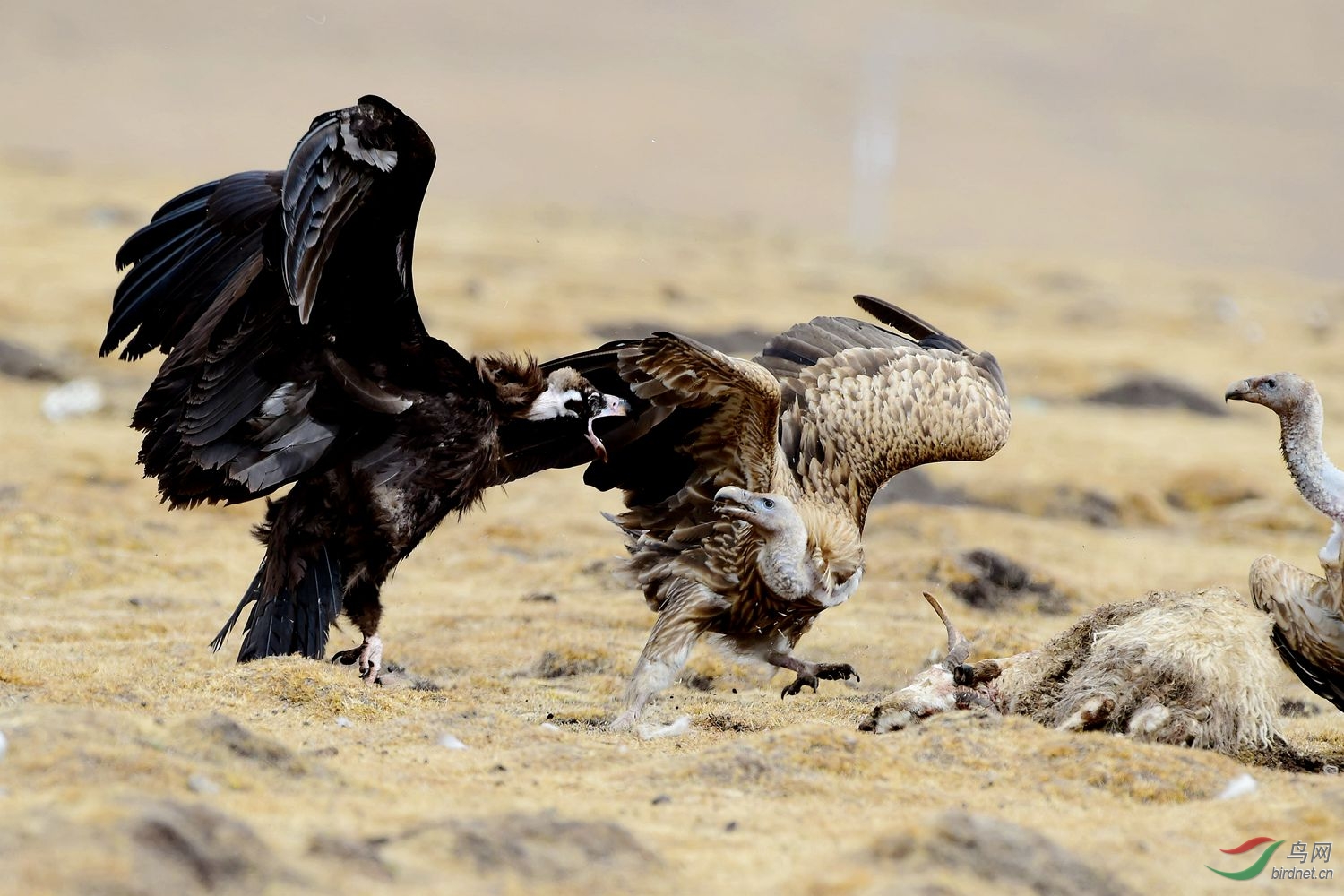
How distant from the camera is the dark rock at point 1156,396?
886 inches

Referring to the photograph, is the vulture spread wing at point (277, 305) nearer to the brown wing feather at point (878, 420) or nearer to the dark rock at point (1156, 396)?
the brown wing feather at point (878, 420)

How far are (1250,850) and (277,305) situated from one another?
4.47m

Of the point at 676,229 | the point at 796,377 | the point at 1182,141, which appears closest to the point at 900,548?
the point at 796,377

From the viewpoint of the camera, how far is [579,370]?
26.8 feet

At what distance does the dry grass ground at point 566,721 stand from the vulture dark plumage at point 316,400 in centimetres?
69

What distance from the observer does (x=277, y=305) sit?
23.0ft

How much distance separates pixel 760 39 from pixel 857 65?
7826 millimetres

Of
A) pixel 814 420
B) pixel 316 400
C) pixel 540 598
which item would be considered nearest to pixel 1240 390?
pixel 814 420

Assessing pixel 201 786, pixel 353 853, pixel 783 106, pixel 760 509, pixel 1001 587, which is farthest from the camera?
pixel 783 106

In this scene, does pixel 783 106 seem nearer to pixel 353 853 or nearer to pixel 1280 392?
pixel 1280 392

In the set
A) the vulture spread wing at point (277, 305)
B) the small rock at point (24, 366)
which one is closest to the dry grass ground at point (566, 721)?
the small rock at point (24, 366)

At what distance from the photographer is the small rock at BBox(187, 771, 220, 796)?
15.4 feet

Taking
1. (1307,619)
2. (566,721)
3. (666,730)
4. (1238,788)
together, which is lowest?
(566,721)

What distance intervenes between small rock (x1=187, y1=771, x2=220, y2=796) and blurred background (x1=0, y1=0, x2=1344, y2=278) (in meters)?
60.1
